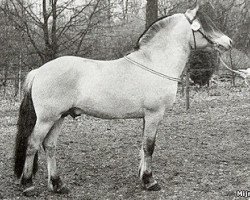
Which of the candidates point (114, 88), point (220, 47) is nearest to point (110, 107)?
point (114, 88)

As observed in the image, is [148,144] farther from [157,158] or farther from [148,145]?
[157,158]

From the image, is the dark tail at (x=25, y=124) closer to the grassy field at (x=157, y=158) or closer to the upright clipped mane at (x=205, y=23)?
the grassy field at (x=157, y=158)

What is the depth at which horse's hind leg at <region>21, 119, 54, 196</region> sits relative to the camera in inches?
199

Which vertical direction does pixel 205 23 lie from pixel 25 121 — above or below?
above

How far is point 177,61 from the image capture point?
5496mm

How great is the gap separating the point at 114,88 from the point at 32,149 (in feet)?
4.26

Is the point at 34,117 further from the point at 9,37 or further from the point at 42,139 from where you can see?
the point at 9,37

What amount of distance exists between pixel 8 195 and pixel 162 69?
259 cm

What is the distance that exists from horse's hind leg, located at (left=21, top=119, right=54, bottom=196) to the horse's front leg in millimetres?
1236

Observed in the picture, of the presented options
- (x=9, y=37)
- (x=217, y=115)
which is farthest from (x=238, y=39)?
(x=9, y=37)

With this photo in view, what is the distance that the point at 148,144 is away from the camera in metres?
5.36

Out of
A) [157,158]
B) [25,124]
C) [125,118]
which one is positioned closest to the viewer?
[25,124]

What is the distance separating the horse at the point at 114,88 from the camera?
200 inches

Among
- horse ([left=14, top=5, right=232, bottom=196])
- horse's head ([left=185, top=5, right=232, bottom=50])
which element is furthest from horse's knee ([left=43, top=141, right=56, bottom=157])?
horse's head ([left=185, top=5, right=232, bottom=50])
